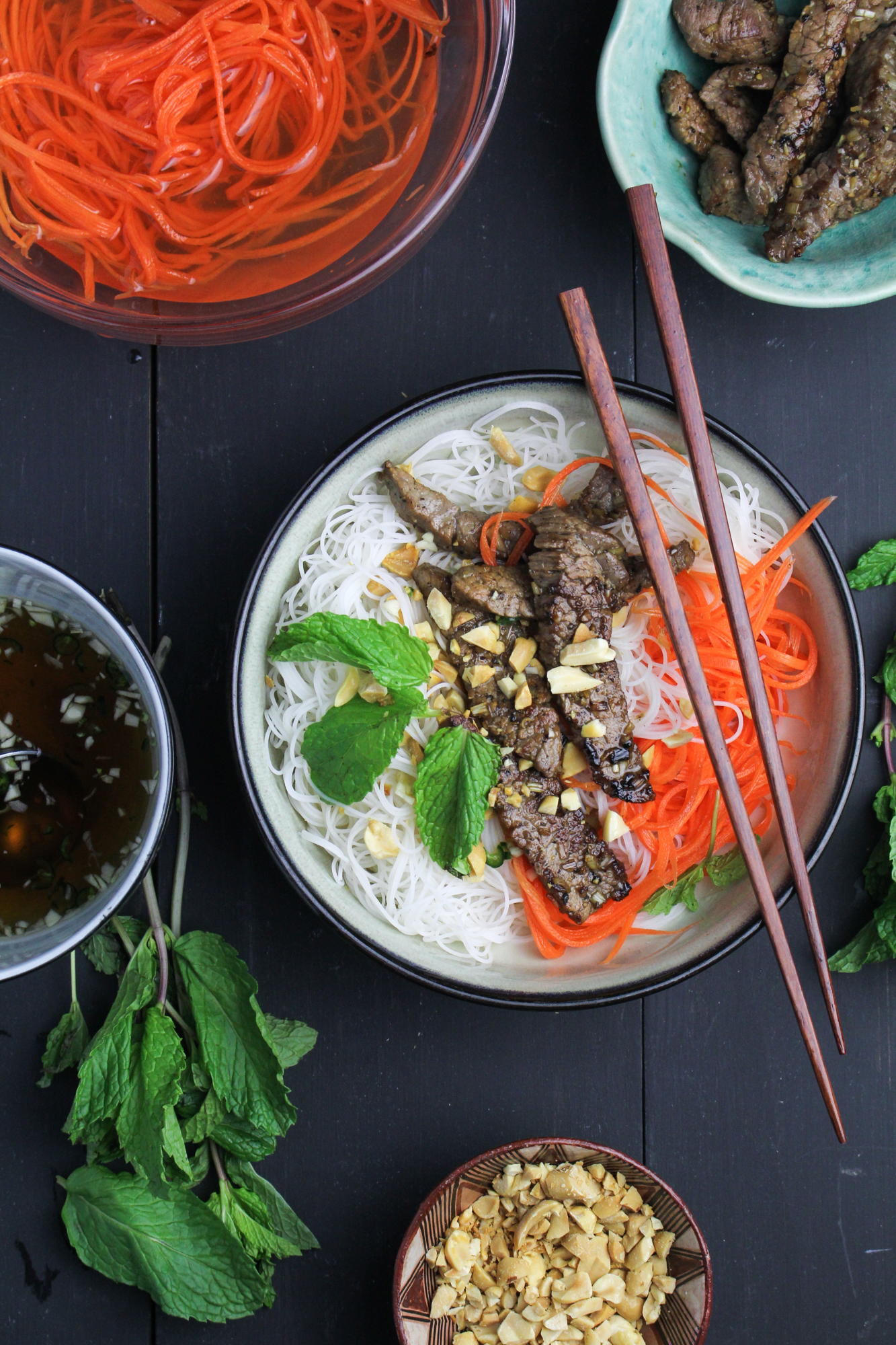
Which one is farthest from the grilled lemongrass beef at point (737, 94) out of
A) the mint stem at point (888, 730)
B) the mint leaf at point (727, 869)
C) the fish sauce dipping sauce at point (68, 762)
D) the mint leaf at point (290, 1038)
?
the mint leaf at point (290, 1038)

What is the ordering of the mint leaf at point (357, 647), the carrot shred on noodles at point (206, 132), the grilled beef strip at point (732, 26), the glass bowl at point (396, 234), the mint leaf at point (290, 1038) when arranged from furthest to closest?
1. the mint leaf at point (290, 1038)
2. the grilled beef strip at point (732, 26)
3. the glass bowl at point (396, 234)
4. the mint leaf at point (357, 647)
5. the carrot shred on noodles at point (206, 132)

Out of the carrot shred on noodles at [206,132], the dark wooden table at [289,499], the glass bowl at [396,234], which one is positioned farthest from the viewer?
the dark wooden table at [289,499]

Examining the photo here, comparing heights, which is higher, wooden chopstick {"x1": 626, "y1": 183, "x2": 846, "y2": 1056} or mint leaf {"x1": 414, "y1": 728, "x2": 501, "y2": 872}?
wooden chopstick {"x1": 626, "y1": 183, "x2": 846, "y2": 1056}

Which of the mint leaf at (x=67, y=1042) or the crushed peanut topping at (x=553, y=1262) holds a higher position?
the mint leaf at (x=67, y=1042)

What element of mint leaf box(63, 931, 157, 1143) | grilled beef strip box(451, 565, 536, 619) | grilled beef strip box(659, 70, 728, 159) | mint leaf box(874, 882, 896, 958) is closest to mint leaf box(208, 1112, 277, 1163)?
mint leaf box(63, 931, 157, 1143)

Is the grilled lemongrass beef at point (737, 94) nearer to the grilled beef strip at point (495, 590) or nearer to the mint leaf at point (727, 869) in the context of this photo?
the grilled beef strip at point (495, 590)

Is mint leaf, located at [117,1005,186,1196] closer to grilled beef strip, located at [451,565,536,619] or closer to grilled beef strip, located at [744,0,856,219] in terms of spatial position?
grilled beef strip, located at [451,565,536,619]

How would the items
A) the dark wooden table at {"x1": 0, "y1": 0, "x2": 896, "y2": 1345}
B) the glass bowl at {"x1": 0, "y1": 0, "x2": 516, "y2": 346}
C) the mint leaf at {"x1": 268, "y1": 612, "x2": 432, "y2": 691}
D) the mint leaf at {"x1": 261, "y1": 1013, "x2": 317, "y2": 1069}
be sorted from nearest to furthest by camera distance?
the mint leaf at {"x1": 268, "y1": 612, "x2": 432, "y2": 691} → the glass bowl at {"x1": 0, "y1": 0, "x2": 516, "y2": 346} → the mint leaf at {"x1": 261, "y1": 1013, "x2": 317, "y2": 1069} → the dark wooden table at {"x1": 0, "y1": 0, "x2": 896, "y2": 1345}
